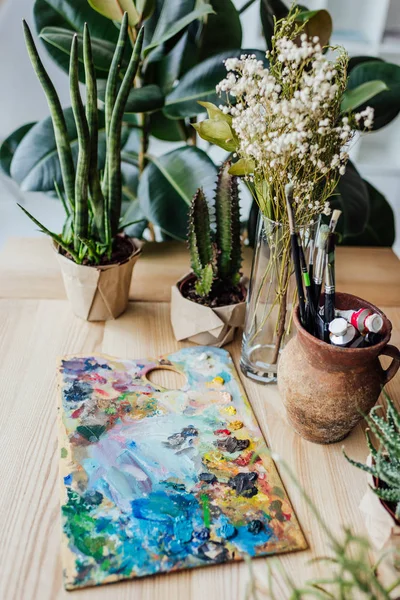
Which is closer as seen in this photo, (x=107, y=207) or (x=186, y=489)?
(x=186, y=489)

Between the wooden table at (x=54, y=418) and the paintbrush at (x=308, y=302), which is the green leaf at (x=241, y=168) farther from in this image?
the wooden table at (x=54, y=418)

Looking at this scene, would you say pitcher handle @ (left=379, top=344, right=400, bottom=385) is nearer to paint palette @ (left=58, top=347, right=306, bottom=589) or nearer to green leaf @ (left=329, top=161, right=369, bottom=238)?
paint palette @ (left=58, top=347, right=306, bottom=589)

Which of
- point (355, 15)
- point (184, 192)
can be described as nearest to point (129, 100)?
point (184, 192)

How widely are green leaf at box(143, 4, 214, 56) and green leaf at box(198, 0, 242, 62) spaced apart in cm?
11

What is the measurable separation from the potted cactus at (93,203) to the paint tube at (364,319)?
0.42 m

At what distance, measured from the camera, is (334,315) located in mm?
802

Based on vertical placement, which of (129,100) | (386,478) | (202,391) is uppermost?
(129,100)

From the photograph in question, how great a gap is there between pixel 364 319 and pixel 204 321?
300mm

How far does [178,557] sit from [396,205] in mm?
1925

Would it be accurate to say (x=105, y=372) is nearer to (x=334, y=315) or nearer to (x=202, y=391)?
(x=202, y=391)

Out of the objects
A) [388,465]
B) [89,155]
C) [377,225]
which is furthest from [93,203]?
[377,225]

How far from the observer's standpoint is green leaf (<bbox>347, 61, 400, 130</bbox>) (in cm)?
133

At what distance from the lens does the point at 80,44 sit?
1.18 metres

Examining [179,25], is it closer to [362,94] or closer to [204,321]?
[362,94]
